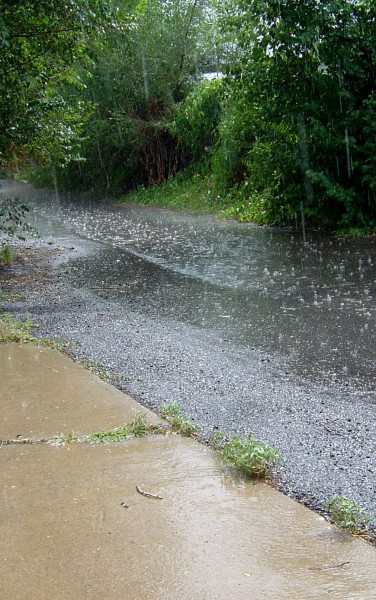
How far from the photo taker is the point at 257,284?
945cm

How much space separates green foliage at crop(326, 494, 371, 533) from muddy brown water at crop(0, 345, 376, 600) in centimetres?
6

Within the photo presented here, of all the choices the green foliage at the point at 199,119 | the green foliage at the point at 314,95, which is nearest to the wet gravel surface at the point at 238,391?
the green foliage at the point at 314,95

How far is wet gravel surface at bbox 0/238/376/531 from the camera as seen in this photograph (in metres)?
3.84

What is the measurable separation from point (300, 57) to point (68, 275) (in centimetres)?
560

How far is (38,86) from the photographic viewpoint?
11.1 m

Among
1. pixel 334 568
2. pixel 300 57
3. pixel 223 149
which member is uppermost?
pixel 300 57

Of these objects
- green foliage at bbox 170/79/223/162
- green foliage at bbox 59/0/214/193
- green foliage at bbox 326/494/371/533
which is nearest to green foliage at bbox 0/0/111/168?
green foliage at bbox 326/494/371/533

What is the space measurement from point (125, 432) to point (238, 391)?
108 centimetres

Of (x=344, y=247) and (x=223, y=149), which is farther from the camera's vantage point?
(x=223, y=149)

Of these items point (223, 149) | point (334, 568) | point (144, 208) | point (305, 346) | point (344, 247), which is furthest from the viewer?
point (144, 208)

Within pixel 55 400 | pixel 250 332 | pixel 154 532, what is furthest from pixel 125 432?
pixel 250 332

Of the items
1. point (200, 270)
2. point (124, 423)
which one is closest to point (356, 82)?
point (200, 270)

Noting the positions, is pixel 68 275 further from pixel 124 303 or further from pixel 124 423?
pixel 124 423

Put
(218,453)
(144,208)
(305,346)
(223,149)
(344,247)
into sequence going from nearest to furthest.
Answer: (218,453), (305,346), (344,247), (223,149), (144,208)
